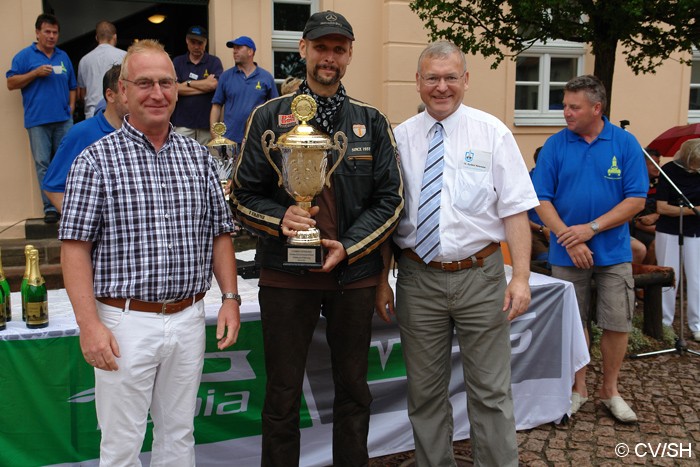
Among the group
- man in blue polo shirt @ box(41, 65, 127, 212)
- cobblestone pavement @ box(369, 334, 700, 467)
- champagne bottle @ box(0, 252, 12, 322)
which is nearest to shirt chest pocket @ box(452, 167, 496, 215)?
cobblestone pavement @ box(369, 334, 700, 467)

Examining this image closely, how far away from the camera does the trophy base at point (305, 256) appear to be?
8.32 ft

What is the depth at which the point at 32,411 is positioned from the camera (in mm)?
3055

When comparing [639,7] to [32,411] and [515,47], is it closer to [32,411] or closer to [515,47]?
[515,47]

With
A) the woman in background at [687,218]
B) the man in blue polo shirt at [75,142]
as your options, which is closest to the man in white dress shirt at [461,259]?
the man in blue polo shirt at [75,142]

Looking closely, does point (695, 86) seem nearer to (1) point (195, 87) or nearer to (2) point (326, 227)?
(1) point (195, 87)

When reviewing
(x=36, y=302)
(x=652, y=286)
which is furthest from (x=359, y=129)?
(x=652, y=286)

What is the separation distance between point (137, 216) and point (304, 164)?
64 centimetres

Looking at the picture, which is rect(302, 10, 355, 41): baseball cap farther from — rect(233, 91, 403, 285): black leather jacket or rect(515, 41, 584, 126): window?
rect(515, 41, 584, 126): window

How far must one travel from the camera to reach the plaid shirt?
227cm

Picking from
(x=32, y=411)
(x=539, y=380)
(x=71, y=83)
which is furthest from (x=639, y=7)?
(x=71, y=83)

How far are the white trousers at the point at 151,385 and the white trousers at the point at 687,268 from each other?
495 centimetres

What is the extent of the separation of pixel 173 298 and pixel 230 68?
5269 mm

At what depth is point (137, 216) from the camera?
2328 mm

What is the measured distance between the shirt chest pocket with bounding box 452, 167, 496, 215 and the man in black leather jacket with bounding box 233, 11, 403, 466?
0.88 ft
